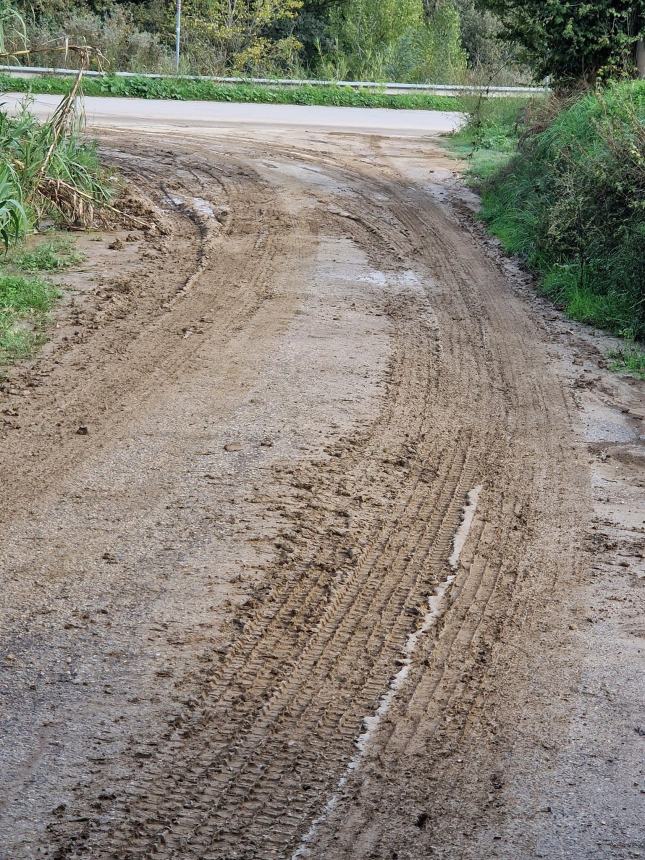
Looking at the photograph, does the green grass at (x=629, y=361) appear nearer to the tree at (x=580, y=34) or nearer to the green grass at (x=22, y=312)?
the green grass at (x=22, y=312)

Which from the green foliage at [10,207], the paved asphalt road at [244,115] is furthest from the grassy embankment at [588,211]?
the paved asphalt road at [244,115]

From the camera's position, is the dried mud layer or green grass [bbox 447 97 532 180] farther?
green grass [bbox 447 97 532 180]

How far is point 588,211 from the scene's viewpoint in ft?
33.9

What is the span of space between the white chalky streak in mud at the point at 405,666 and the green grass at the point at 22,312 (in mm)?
3950

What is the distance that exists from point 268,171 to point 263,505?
34.7 feet

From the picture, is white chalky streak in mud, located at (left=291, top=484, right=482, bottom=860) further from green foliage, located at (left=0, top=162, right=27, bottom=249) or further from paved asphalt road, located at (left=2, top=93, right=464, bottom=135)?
paved asphalt road, located at (left=2, top=93, right=464, bottom=135)

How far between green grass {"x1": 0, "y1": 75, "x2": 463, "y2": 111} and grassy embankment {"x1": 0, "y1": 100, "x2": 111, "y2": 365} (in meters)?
12.6

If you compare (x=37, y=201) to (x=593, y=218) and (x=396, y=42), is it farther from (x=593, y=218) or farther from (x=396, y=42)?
(x=396, y=42)

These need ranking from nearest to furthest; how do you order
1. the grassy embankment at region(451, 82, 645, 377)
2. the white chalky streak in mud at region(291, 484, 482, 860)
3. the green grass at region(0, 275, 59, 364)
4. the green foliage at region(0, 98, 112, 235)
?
the white chalky streak in mud at region(291, 484, 482, 860) → the green grass at region(0, 275, 59, 364) → the grassy embankment at region(451, 82, 645, 377) → the green foliage at region(0, 98, 112, 235)

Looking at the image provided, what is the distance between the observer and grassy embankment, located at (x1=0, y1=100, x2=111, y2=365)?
8.72 m

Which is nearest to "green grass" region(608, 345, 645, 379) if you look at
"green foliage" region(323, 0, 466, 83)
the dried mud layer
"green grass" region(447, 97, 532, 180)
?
the dried mud layer

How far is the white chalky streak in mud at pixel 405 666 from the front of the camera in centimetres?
336

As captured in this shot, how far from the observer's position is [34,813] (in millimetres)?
3324

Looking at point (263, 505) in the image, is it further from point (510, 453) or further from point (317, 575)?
point (510, 453)
